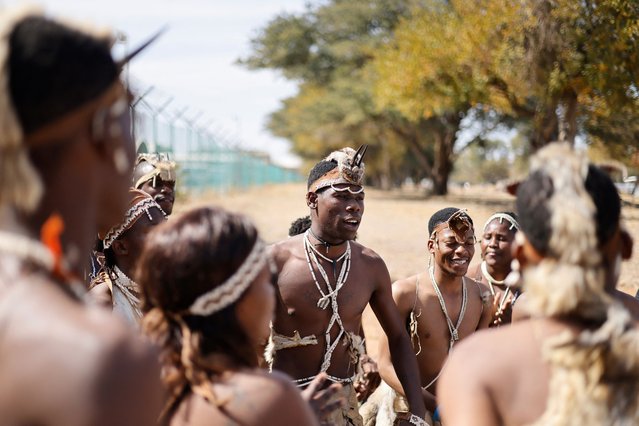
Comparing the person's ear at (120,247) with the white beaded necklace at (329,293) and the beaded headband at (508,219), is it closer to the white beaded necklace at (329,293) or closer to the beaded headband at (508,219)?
the white beaded necklace at (329,293)

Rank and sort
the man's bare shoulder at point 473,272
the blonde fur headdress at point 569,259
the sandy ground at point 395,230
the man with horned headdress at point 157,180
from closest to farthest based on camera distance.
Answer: the blonde fur headdress at point 569,259 < the man with horned headdress at point 157,180 < the man's bare shoulder at point 473,272 < the sandy ground at point 395,230

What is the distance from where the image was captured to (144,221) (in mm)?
4855

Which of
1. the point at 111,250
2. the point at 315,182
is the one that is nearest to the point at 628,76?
the point at 315,182

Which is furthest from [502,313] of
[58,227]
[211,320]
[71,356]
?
[71,356]

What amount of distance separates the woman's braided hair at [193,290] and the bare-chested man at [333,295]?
8.65 ft

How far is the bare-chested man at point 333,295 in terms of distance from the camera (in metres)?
5.11

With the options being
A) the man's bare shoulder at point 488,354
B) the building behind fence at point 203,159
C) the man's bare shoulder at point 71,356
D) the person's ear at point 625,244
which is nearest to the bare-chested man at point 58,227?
the man's bare shoulder at point 71,356

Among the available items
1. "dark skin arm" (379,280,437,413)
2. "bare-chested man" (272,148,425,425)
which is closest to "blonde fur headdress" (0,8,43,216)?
"bare-chested man" (272,148,425,425)

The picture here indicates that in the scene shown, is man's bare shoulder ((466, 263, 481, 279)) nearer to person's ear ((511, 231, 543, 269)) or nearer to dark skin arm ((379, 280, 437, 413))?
dark skin arm ((379, 280, 437, 413))

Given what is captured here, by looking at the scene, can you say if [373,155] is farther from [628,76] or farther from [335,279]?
[335,279]

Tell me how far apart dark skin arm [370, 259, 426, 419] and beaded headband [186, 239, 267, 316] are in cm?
293

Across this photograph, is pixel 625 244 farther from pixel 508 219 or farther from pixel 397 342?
pixel 508 219

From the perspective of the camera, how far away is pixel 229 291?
7.82 feet

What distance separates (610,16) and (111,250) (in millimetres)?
17713
